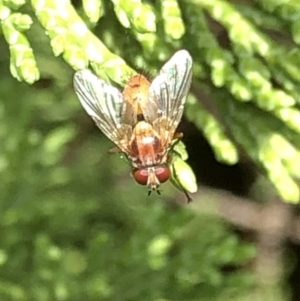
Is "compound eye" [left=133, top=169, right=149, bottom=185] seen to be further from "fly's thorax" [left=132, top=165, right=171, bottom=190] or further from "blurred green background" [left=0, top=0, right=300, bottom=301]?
"blurred green background" [left=0, top=0, right=300, bottom=301]

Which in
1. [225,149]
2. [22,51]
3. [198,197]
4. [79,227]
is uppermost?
[22,51]

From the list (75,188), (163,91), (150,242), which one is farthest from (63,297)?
(163,91)

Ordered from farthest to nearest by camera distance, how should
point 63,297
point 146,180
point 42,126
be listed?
point 42,126 < point 63,297 < point 146,180

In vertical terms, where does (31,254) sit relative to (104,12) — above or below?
below

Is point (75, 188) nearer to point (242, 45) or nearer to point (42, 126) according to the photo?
point (42, 126)

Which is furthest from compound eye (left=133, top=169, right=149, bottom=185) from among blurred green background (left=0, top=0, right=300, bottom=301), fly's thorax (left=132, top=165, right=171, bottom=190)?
blurred green background (left=0, top=0, right=300, bottom=301)

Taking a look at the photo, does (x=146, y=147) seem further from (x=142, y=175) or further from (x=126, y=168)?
(x=126, y=168)

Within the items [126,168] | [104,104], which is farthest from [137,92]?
[126,168]
